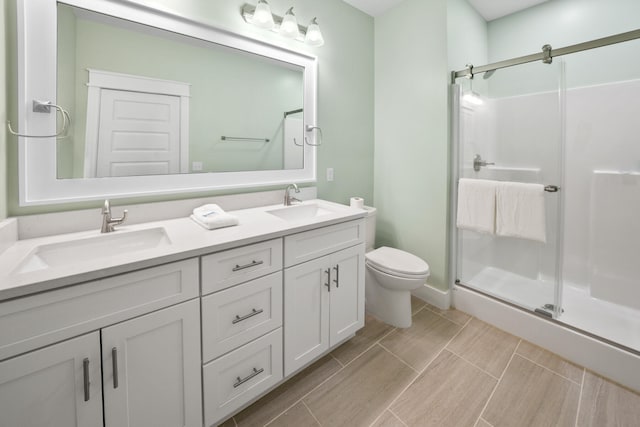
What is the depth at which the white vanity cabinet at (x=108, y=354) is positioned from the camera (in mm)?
776

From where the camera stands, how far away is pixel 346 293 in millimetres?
1683

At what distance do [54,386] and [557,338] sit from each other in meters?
2.40

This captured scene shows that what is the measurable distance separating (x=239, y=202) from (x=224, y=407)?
1.07 m

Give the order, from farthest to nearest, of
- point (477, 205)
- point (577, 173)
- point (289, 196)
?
1. point (577, 173)
2. point (477, 205)
3. point (289, 196)

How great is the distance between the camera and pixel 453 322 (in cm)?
208

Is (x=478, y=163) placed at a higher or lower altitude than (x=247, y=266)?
higher

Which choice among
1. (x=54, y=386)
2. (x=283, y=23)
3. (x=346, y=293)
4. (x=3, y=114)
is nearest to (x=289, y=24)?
(x=283, y=23)

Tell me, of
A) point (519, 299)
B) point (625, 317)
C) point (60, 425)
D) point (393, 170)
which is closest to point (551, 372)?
point (519, 299)

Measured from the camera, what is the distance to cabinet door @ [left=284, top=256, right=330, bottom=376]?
1389 millimetres

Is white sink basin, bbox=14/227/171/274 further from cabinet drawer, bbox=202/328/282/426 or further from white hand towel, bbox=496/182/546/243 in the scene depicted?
white hand towel, bbox=496/182/546/243

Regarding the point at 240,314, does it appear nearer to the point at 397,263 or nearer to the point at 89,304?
the point at 89,304

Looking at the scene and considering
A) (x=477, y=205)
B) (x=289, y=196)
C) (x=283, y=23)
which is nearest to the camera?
(x=283, y=23)

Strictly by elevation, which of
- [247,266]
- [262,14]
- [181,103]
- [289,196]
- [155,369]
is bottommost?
[155,369]

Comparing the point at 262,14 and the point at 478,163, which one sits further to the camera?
the point at 478,163
